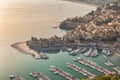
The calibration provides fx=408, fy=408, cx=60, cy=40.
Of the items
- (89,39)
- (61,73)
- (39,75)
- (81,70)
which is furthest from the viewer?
(89,39)

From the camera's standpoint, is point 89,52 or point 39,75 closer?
point 39,75

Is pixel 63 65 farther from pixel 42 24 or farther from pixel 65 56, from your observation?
pixel 42 24

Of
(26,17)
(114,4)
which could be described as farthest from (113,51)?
(26,17)

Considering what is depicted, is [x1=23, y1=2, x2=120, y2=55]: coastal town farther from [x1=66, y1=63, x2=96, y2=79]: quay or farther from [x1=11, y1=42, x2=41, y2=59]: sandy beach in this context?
[x1=66, y1=63, x2=96, y2=79]: quay

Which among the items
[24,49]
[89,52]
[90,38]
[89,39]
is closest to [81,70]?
[89,52]

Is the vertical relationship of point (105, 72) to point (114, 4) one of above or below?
below

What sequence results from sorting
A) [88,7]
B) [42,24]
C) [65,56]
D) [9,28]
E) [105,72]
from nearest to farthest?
[105,72] → [65,56] → [9,28] → [42,24] → [88,7]

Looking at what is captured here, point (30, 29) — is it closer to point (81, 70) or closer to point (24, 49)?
point (24, 49)
